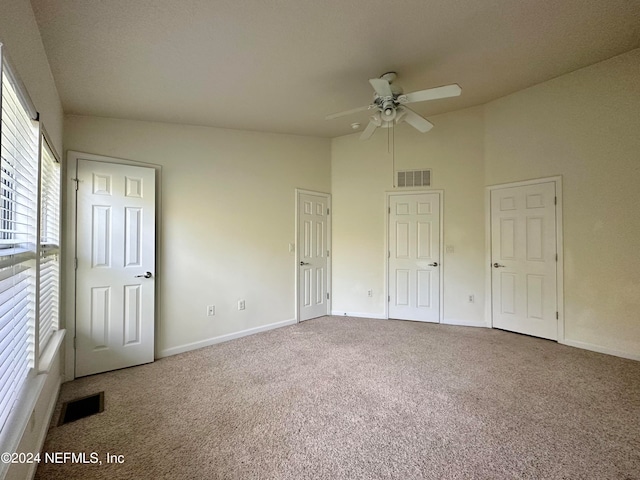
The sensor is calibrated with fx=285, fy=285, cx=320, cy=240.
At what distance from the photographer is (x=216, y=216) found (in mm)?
3625

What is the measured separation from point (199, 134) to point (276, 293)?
2335 mm

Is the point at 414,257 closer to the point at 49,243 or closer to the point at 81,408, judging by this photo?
the point at 81,408

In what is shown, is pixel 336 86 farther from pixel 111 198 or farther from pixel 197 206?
pixel 111 198

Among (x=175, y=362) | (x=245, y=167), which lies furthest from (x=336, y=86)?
(x=175, y=362)

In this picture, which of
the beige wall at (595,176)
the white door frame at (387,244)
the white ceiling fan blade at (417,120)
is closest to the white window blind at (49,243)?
the white ceiling fan blade at (417,120)

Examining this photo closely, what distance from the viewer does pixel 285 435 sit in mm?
1840

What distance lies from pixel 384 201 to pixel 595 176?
245 cm

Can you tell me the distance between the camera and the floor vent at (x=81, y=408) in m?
2.09

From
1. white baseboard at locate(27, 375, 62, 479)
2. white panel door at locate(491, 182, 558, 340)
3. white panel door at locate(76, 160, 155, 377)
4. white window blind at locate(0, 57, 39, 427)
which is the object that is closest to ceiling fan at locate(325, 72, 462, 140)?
white panel door at locate(491, 182, 558, 340)

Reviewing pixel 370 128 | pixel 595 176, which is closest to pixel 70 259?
pixel 370 128

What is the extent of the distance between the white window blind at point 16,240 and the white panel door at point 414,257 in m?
4.00

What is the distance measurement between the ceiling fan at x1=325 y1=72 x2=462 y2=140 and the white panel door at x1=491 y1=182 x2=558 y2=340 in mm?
1995

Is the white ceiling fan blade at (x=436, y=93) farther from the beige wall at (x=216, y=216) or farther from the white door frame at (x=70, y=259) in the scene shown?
the white door frame at (x=70, y=259)

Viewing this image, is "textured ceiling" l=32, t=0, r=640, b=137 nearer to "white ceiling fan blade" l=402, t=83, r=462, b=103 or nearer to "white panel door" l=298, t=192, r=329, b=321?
"white ceiling fan blade" l=402, t=83, r=462, b=103
